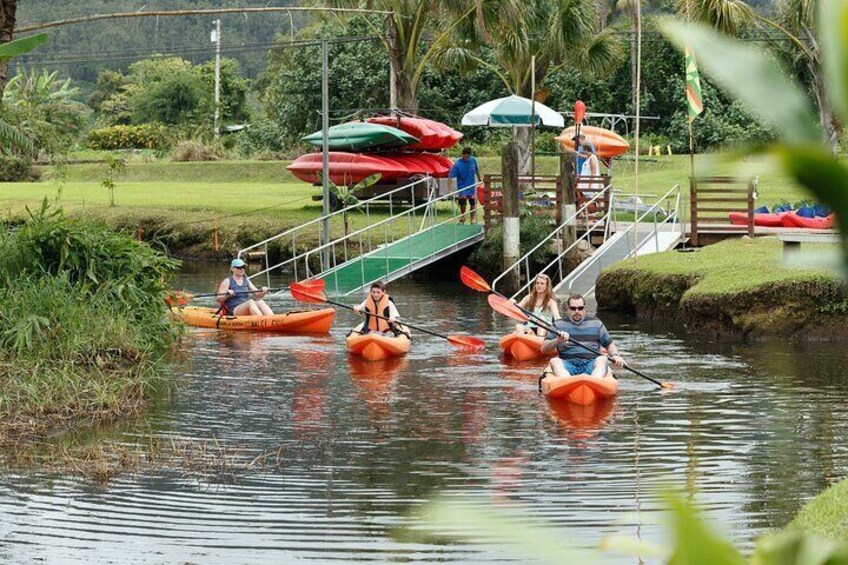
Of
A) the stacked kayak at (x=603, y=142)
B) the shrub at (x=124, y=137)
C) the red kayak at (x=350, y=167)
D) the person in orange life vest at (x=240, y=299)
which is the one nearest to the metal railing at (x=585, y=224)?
the person in orange life vest at (x=240, y=299)

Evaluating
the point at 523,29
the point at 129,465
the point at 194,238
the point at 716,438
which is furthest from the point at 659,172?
the point at 129,465

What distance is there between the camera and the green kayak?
33.1 meters

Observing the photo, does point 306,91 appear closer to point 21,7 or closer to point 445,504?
point 445,504

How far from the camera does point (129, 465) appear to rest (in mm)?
11273

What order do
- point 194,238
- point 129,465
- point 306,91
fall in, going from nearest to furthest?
point 129,465 → point 194,238 → point 306,91

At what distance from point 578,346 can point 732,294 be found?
5688 millimetres

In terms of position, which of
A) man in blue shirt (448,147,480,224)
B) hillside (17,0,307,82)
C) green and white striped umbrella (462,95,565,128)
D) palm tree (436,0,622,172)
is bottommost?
man in blue shirt (448,147,480,224)

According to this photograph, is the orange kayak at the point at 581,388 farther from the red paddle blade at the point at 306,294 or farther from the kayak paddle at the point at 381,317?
the red paddle blade at the point at 306,294

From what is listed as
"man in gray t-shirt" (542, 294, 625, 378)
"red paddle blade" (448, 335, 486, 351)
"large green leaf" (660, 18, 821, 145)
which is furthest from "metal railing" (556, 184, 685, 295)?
"large green leaf" (660, 18, 821, 145)

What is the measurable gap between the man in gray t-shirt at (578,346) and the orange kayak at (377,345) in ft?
10.7

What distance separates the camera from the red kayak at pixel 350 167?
3269cm

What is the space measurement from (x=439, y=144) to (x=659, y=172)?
28.0 ft

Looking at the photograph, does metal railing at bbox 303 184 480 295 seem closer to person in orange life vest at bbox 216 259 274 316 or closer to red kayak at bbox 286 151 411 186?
red kayak at bbox 286 151 411 186

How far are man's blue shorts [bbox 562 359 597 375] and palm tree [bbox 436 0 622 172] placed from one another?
21268mm
